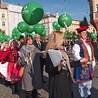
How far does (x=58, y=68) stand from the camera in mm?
4219

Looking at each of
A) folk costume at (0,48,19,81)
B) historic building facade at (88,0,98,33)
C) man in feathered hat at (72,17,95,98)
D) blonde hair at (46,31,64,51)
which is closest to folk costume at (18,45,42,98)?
man in feathered hat at (72,17,95,98)

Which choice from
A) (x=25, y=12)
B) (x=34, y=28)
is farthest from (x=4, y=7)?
(x=25, y=12)

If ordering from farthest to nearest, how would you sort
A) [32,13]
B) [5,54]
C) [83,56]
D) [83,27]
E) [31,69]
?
[5,54] < [32,13] < [31,69] < [83,27] < [83,56]

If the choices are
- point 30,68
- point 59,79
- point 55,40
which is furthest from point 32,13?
point 59,79

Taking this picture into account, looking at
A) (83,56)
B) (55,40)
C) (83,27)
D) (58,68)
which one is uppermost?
(83,27)

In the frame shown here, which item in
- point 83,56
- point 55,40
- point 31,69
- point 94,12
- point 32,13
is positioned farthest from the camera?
point 94,12

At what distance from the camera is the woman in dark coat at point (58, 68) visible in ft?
13.8

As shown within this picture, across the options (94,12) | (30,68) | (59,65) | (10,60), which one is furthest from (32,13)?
(94,12)

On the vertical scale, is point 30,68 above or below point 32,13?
below

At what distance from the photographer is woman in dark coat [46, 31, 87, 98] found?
4.20 metres

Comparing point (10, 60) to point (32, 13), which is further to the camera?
point (10, 60)

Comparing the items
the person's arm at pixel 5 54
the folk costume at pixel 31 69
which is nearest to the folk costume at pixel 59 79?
the folk costume at pixel 31 69

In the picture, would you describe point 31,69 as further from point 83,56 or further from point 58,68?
point 58,68

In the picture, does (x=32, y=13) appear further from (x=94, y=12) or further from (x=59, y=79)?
(x=94, y=12)
